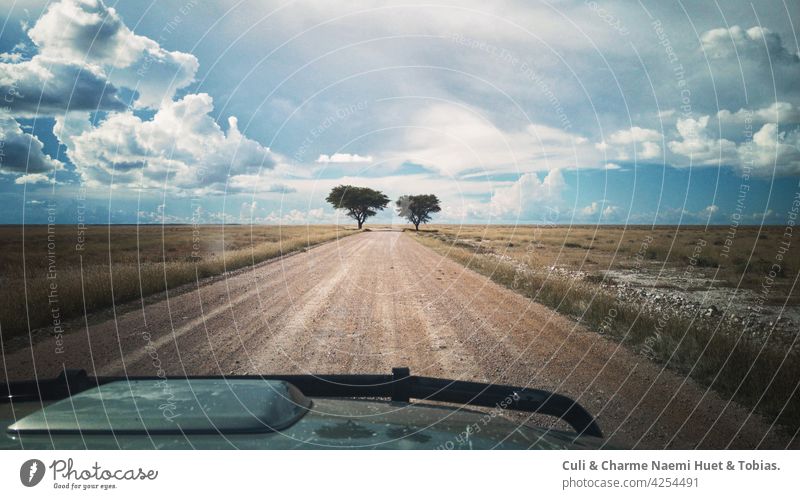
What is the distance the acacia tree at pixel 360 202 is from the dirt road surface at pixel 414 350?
2211 cm

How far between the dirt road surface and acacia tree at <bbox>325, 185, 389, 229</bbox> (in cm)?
2211

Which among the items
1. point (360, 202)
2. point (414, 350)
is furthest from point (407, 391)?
point (360, 202)

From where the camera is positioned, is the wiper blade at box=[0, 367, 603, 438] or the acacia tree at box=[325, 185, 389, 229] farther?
the acacia tree at box=[325, 185, 389, 229]

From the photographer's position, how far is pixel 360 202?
3600 centimetres

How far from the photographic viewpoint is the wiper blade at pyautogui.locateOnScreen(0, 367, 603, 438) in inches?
117

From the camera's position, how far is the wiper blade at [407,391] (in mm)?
2967

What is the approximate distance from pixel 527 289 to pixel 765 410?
359 inches

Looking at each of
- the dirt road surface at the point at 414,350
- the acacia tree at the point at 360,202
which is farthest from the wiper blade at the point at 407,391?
the acacia tree at the point at 360,202

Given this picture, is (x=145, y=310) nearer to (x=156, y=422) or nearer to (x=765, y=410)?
(x=156, y=422)

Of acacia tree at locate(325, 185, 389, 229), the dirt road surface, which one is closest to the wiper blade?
the dirt road surface

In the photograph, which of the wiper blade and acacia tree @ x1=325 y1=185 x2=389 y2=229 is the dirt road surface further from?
acacia tree @ x1=325 y1=185 x2=389 y2=229
